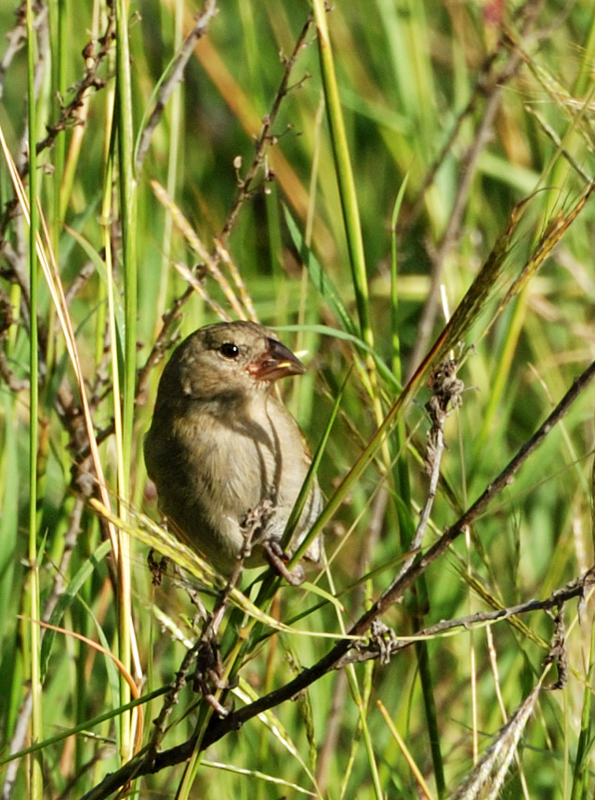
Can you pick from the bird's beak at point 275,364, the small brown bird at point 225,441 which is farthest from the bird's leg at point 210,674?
the bird's beak at point 275,364

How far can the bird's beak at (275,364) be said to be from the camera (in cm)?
307

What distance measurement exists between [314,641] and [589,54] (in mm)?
1767

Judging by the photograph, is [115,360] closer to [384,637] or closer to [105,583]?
[384,637]

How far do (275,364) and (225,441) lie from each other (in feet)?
0.78

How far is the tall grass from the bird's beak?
9 cm

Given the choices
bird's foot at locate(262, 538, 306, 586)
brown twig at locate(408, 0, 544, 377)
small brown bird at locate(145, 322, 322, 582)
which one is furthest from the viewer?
brown twig at locate(408, 0, 544, 377)

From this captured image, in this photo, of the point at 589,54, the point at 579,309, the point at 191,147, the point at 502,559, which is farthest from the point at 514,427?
the point at 589,54

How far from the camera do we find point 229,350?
323cm

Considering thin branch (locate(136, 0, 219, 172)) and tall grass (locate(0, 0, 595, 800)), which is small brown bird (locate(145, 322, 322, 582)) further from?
thin branch (locate(136, 0, 219, 172))

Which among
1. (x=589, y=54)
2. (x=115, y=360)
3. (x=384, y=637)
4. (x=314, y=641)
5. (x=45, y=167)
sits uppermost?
(x=589, y=54)

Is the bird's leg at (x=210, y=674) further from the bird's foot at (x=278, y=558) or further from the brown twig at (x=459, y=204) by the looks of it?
the brown twig at (x=459, y=204)

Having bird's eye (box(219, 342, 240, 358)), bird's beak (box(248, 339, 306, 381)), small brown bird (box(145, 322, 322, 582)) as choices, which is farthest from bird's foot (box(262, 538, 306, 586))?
bird's eye (box(219, 342, 240, 358))

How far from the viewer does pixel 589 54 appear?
92.2 inches

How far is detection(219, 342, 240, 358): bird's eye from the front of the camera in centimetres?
321
